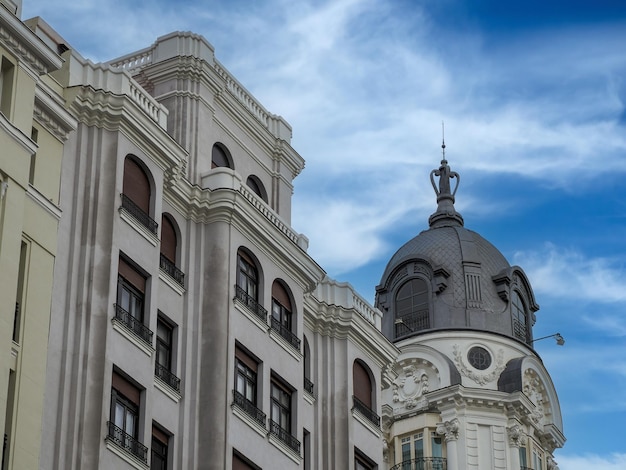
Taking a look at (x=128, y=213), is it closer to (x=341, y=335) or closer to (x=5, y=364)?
(x=5, y=364)

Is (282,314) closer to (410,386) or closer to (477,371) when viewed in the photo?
(410,386)

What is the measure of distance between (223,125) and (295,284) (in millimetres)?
6894

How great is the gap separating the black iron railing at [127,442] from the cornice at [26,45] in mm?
10053

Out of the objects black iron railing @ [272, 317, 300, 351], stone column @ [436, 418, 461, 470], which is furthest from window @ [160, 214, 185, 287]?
stone column @ [436, 418, 461, 470]

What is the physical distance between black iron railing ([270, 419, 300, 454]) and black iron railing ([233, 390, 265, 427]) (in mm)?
824

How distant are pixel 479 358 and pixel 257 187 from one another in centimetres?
2541

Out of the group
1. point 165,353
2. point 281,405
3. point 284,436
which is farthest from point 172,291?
point 284,436

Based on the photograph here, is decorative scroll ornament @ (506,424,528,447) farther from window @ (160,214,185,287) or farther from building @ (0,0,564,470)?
window @ (160,214,185,287)

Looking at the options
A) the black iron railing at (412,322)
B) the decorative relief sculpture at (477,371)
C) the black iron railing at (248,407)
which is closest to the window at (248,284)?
the black iron railing at (248,407)

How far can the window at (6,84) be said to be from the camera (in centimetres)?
→ 4344

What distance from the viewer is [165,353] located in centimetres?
5066

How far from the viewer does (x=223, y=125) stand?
60.0m

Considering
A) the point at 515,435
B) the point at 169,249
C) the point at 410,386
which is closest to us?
the point at 169,249

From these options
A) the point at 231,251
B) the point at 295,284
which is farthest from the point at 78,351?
the point at 295,284
